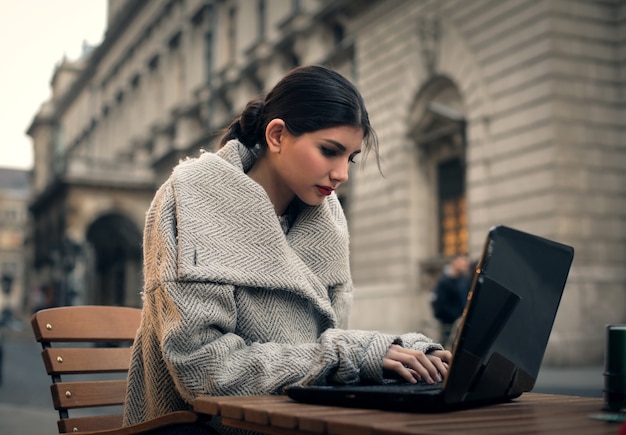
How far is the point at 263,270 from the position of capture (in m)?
2.27

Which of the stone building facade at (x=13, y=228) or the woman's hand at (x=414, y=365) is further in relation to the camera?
the stone building facade at (x=13, y=228)

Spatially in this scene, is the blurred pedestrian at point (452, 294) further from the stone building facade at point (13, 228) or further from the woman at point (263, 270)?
the stone building facade at point (13, 228)

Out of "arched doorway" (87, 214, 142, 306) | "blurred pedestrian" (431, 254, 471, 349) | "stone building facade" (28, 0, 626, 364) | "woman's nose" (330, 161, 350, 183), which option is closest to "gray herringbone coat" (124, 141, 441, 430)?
"woman's nose" (330, 161, 350, 183)

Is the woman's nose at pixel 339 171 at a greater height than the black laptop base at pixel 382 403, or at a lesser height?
greater

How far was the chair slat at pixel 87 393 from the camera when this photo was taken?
8.63 ft

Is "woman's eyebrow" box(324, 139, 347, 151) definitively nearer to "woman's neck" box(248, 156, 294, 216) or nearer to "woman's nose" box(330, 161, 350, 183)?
"woman's nose" box(330, 161, 350, 183)

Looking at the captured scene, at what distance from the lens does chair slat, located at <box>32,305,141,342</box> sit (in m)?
2.61

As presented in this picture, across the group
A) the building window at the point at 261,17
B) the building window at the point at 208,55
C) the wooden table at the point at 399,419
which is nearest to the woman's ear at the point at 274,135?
the wooden table at the point at 399,419

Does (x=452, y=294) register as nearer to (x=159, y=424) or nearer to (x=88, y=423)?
(x=88, y=423)

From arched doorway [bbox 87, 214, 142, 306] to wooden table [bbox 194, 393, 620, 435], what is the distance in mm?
39452

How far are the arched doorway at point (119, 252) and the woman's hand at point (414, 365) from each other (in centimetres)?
3920

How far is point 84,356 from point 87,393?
13 cm

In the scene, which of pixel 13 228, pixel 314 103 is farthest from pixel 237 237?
pixel 13 228

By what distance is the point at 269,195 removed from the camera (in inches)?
101
